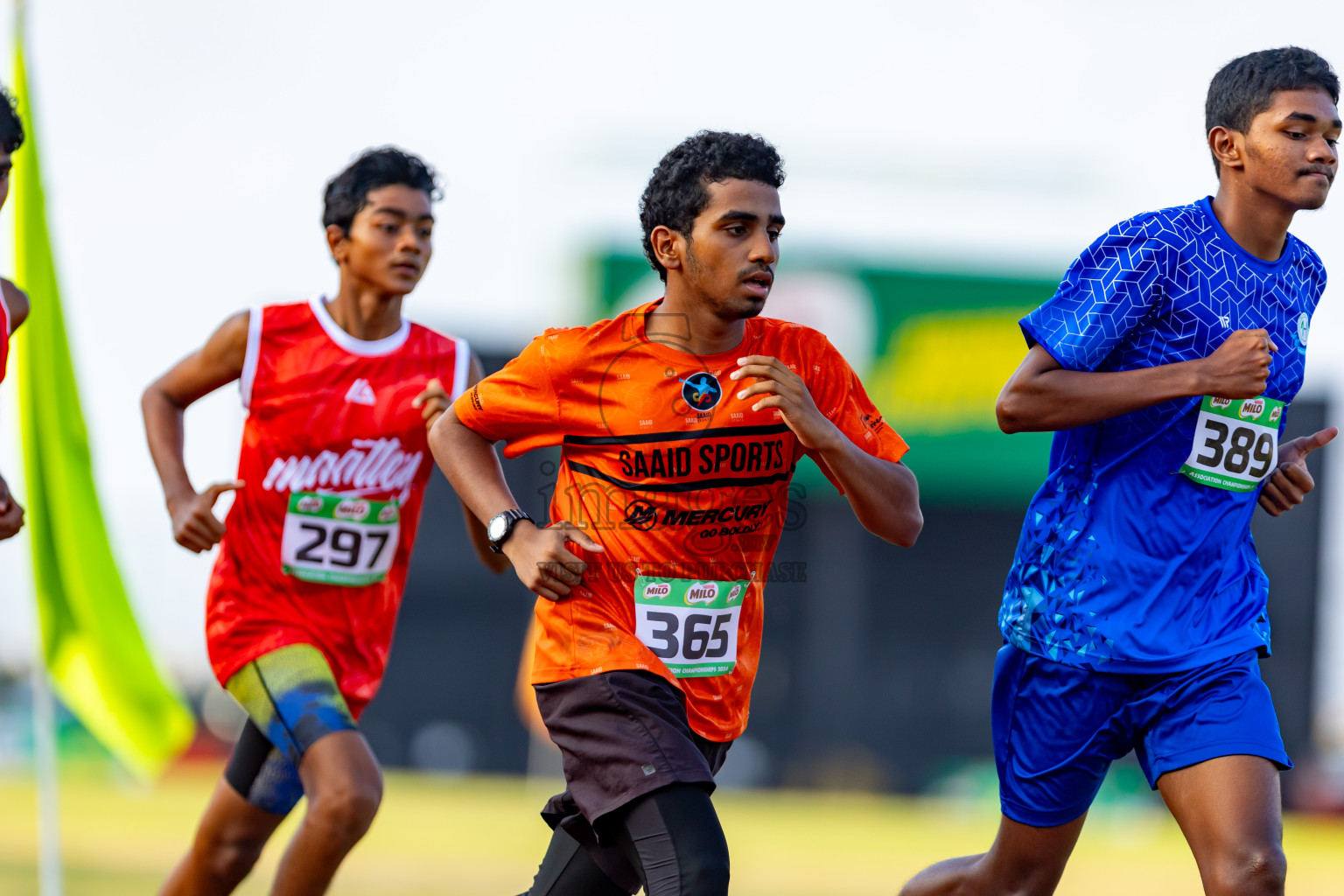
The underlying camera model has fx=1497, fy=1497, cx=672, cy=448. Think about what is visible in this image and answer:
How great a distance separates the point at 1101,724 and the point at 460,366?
2483mm

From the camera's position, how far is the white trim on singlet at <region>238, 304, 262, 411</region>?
499 centimetres

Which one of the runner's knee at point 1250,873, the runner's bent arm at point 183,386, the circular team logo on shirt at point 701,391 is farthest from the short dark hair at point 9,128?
the runner's knee at point 1250,873

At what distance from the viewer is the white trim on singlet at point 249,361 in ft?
16.4

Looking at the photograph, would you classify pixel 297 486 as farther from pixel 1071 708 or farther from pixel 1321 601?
pixel 1321 601

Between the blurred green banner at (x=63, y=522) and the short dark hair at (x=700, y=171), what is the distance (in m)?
3.02

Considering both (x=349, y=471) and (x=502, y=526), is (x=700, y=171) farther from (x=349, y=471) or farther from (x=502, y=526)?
(x=349, y=471)

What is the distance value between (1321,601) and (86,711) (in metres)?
14.3

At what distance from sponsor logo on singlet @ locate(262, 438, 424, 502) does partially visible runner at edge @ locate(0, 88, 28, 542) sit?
93 centimetres

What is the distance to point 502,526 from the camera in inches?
142

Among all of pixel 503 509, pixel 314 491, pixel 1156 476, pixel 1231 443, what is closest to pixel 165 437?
pixel 314 491

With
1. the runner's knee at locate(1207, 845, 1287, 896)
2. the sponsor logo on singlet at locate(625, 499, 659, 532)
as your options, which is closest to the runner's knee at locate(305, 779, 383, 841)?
the sponsor logo on singlet at locate(625, 499, 659, 532)

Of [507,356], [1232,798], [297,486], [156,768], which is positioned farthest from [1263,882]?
[507,356]

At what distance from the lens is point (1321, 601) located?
16.6 m

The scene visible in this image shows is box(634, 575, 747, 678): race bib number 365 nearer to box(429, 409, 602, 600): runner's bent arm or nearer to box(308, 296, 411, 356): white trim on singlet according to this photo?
box(429, 409, 602, 600): runner's bent arm
